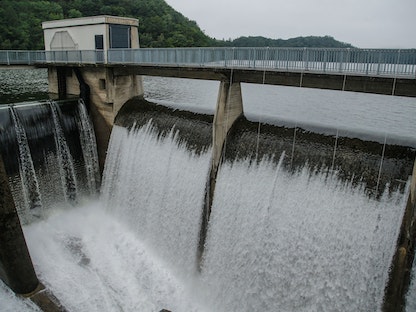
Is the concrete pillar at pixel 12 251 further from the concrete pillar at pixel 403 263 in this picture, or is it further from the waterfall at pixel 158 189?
the concrete pillar at pixel 403 263

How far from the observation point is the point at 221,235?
13797 mm

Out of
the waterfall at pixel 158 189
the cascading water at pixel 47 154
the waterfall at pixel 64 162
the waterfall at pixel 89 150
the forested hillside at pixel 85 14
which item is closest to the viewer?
the waterfall at pixel 158 189

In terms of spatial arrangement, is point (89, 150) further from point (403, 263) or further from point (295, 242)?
point (403, 263)

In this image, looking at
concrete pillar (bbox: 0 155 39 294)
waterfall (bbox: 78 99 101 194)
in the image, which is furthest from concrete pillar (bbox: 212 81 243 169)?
waterfall (bbox: 78 99 101 194)

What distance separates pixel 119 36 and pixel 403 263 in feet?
57.8

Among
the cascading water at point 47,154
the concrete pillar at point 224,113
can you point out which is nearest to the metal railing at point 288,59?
the concrete pillar at point 224,113

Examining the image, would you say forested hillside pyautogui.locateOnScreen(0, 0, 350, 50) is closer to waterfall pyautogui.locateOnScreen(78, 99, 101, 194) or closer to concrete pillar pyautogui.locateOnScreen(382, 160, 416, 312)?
waterfall pyautogui.locateOnScreen(78, 99, 101, 194)

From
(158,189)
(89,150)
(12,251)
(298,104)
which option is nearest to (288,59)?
(158,189)

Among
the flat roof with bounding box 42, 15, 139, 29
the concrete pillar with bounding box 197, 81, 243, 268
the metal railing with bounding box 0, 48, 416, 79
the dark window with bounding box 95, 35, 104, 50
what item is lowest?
the concrete pillar with bounding box 197, 81, 243, 268

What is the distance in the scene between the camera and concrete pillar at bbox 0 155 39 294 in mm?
12508

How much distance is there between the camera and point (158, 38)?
142ft

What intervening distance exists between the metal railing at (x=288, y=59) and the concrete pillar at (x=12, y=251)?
25.8 ft

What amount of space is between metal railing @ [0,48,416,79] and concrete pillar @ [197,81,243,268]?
3.57ft

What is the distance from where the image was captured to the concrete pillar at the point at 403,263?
9.91m
